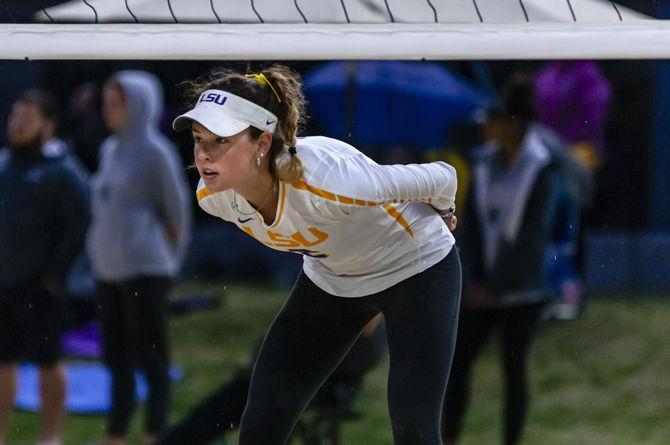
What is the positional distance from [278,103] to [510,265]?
2242 millimetres

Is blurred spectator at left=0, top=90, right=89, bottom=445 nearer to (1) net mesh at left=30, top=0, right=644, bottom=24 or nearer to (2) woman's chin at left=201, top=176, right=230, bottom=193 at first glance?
(1) net mesh at left=30, top=0, right=644, bottom=24

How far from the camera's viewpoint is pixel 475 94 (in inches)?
354

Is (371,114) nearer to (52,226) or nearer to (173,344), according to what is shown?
(173,344)

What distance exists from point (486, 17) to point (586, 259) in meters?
4.62

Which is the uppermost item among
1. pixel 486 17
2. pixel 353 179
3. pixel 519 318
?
pixel 353 179

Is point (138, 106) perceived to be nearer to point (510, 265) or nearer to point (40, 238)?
point (40, 238)

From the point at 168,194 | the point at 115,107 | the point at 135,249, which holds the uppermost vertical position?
the point at 115,107

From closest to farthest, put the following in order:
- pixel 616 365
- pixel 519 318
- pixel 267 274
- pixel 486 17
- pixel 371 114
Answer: pixel 486 17, pixel 519 318, pixel 616 365, pixel 371 114, pixel 267 274

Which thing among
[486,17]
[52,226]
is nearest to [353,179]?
[486,17]

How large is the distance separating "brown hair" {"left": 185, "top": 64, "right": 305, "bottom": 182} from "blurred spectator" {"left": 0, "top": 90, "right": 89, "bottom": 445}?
2378 millimetres

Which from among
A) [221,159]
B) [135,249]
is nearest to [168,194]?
[135,249]

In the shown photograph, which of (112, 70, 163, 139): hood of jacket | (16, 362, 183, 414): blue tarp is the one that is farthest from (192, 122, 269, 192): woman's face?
(16, 362, 183, 414): blue tarp

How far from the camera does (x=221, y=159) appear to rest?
3.74 meters

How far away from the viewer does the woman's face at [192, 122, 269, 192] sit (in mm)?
3730
